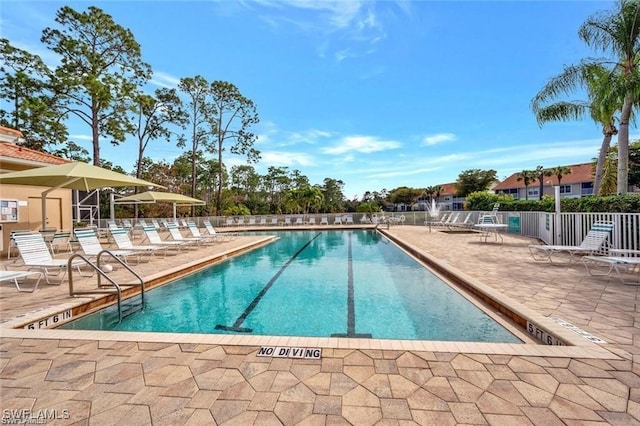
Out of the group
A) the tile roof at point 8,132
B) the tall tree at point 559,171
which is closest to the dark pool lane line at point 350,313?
the tile roof at point 8,132

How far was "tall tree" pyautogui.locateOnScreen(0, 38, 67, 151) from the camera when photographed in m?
15.2

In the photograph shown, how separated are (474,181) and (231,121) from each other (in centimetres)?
3896

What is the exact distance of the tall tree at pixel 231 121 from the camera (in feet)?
82.6

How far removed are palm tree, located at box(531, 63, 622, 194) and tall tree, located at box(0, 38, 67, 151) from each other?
947 inches

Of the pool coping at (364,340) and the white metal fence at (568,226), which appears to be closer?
the pool coping at (364,340)

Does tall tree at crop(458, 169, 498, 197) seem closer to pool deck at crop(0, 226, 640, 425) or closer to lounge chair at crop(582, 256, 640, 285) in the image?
lounge chair at crop(582, 256, 640, 285)

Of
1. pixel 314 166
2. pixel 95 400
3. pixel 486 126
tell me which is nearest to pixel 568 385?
pixel 95 400

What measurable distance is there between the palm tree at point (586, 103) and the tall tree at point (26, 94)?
24.0m

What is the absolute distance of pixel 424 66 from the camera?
15.0 meters

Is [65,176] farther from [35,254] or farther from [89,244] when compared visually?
[35,254]

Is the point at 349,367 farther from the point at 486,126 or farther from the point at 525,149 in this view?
the point at 525,149

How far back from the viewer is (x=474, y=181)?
156ft

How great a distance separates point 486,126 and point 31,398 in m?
29.6

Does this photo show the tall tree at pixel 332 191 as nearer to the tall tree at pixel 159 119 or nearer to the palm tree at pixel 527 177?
the tall tree at pixel 159 119
